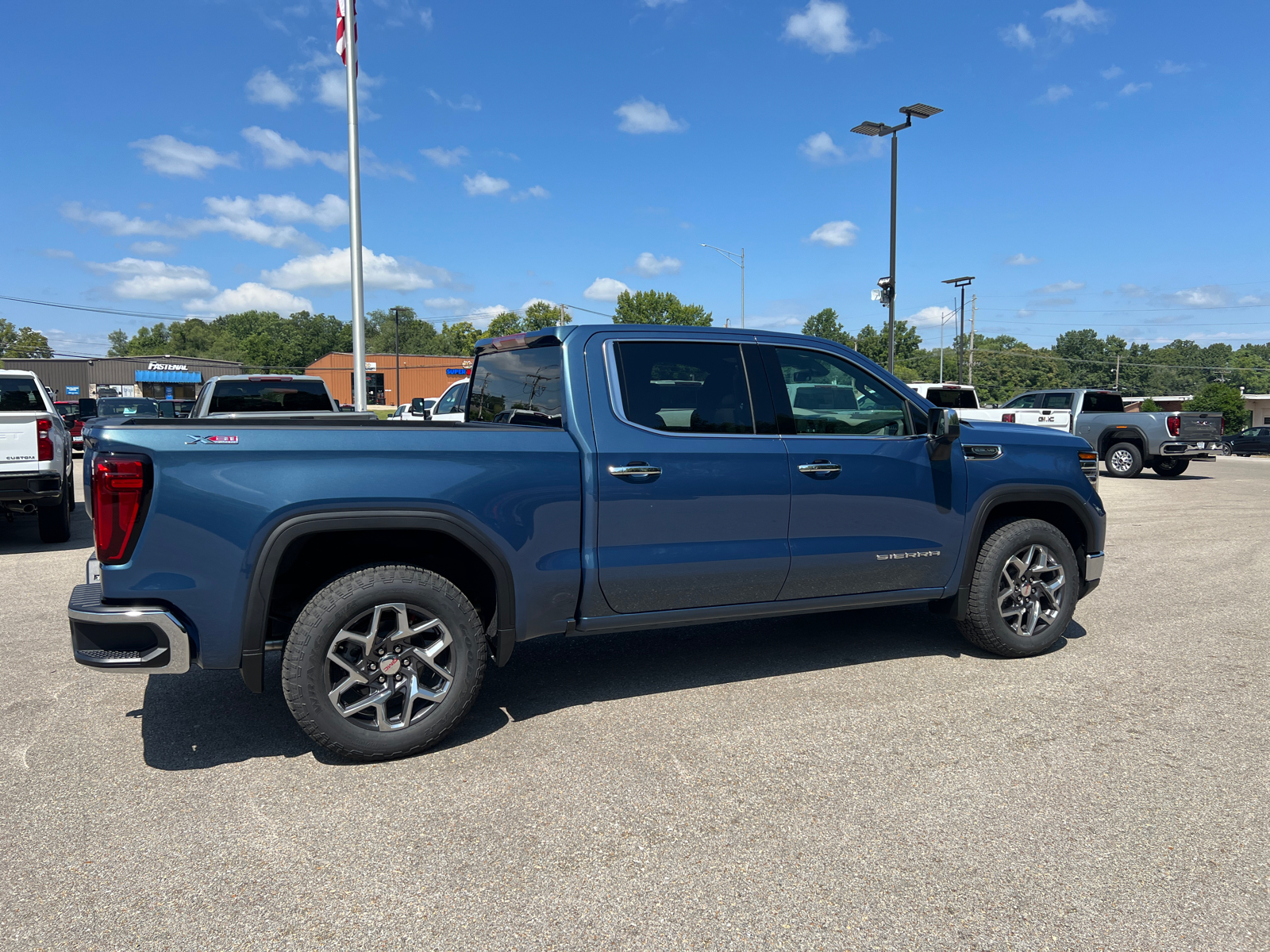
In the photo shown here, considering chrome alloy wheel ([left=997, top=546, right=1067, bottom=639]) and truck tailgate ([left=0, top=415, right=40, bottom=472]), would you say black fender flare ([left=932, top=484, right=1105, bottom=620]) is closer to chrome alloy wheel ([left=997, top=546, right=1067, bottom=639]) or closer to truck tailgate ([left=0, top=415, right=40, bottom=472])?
chrome alloy wheel ([left=997, top=546, right=1067, bottom=639])

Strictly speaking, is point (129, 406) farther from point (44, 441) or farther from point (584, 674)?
point (584, 674)

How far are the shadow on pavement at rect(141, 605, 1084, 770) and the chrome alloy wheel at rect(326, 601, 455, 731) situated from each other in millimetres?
286

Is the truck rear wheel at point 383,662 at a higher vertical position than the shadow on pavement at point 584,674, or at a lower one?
higher

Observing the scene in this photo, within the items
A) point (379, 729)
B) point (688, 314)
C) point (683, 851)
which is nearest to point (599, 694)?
point (379, 729)

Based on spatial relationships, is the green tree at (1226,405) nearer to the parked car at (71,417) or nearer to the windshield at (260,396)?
the windshield at (260,396)

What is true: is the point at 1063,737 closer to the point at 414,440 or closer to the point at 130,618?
the point at 414,440

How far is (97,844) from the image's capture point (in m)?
3.05

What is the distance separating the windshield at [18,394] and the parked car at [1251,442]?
131 feet

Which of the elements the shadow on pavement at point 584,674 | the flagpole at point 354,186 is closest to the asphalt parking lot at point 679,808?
the shadow on pavement at point 584,674

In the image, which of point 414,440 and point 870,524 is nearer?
point 414,440

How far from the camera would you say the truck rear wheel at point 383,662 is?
141 inches

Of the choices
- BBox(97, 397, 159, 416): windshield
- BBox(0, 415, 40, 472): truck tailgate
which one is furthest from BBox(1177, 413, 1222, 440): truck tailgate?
BBox(97, 397, 159, 416): windshield

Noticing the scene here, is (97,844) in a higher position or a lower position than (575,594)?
lower

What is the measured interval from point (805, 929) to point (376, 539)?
2392 mm
